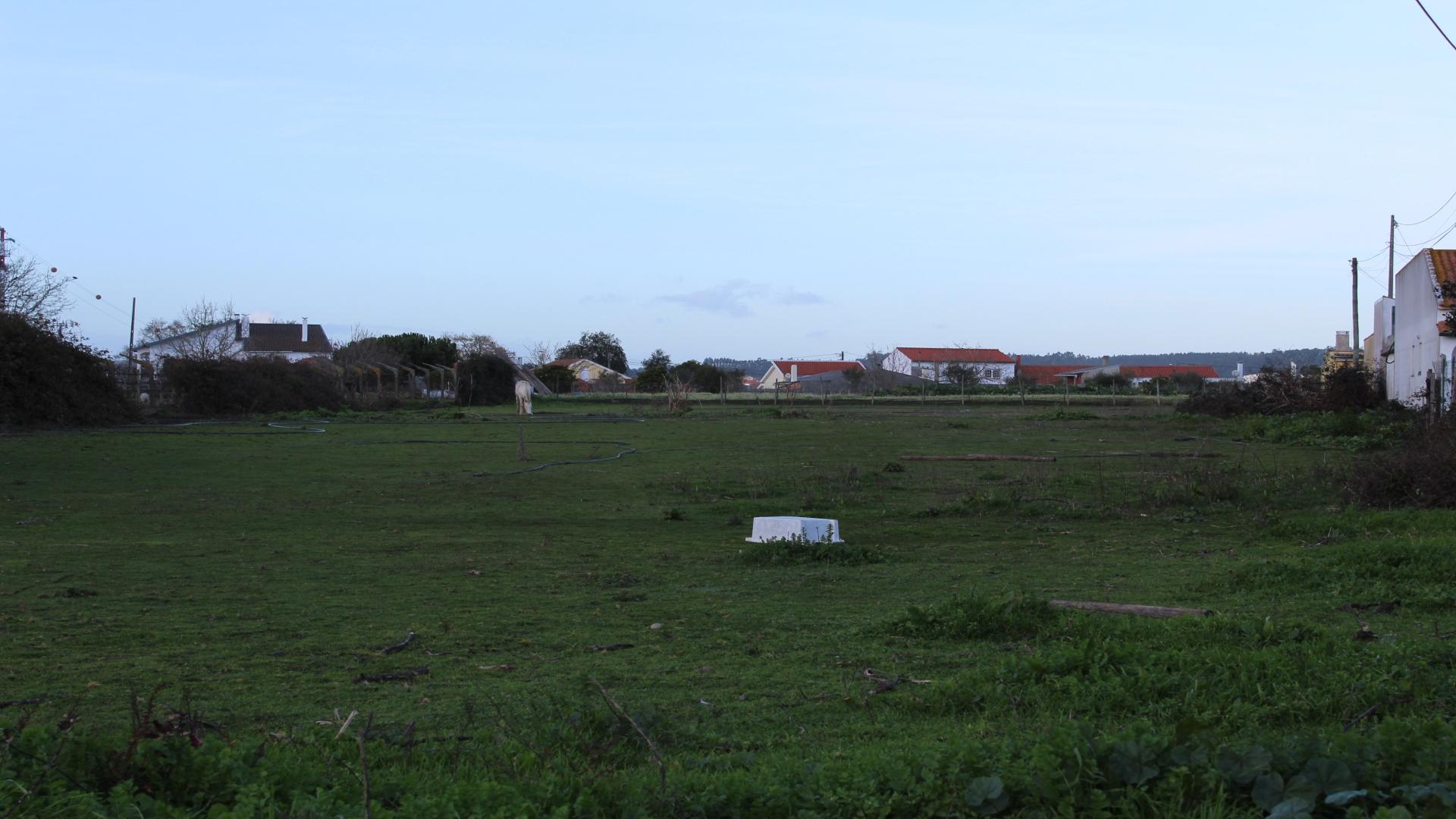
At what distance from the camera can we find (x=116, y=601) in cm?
750

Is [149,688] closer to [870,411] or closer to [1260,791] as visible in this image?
[1260,791]

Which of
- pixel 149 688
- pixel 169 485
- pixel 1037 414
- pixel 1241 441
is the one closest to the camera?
pixel 149 688

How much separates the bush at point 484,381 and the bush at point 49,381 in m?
24.8

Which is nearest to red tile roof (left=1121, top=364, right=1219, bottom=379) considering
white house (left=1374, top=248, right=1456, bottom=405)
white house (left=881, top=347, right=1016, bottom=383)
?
white house (left=881, top=347, right=1016, bottom=383)

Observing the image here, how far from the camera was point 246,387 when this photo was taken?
4294 cm

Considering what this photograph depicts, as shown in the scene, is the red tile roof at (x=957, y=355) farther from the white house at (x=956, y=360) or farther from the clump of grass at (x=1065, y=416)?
the clump of grass at (x=1065, y=416)

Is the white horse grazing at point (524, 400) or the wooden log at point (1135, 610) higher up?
the white horse grazing at point (524, 400)

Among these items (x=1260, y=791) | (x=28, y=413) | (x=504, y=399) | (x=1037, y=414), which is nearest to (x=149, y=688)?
(x=1260, y=791)

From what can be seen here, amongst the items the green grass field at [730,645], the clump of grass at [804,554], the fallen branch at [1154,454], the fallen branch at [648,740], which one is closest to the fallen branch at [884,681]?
the green grass field at [730,645]

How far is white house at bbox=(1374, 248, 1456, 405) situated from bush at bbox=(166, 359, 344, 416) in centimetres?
3756

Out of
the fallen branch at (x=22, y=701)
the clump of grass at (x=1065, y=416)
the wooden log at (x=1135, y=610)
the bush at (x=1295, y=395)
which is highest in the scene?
the bush at (x=1295, y=395)

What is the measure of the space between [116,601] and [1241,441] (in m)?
24.0

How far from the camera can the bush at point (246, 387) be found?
4153cm

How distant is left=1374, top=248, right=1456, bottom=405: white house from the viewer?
2436cm
